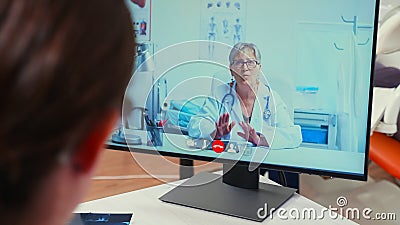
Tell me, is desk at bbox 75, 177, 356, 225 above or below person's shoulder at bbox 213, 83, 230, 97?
below

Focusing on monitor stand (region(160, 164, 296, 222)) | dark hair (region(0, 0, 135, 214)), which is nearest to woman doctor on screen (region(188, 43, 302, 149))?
monitor stand (region(160, 164, 296, 222))

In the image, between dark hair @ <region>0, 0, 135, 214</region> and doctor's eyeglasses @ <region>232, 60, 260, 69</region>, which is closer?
dark hair @ <region>0, 0, 135, 214</region>

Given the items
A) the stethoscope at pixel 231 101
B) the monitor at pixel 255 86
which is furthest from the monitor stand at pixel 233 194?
the stethoscope at pixel 231 101

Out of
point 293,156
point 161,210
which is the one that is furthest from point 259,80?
point 161,210

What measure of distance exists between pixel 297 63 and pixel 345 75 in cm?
7

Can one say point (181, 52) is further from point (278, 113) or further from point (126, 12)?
point (126, 12)

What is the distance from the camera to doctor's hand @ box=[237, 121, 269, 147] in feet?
3.07

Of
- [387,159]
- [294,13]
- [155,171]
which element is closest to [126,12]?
[294,13]

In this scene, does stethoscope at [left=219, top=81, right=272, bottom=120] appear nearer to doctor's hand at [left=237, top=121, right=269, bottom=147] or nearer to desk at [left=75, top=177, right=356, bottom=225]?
doctor's hand at [left=237, top=121, right=269, bottom=147]

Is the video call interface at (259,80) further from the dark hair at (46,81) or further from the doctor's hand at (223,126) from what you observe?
the dark hair at (46,81)

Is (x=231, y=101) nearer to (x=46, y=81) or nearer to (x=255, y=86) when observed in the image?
(x=255, y=86)

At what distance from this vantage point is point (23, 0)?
1.04 feet

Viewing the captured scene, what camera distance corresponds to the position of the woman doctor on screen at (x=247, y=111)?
92 cm

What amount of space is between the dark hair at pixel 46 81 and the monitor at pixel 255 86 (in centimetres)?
59
